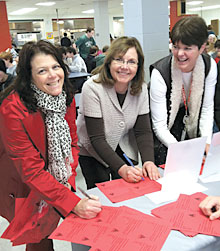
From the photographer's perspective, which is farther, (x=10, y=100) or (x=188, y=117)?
(x=188, y=117)

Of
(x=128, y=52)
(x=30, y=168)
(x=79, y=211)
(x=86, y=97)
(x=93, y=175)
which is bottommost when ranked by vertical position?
(x=93, y=175)

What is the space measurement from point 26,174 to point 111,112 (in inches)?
25.5

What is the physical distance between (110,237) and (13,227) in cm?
53

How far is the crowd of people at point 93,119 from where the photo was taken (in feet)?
4.23

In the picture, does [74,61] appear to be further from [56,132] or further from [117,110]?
[56,132]

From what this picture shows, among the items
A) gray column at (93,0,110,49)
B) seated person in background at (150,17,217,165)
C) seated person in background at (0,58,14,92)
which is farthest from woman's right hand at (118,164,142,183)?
gray column at (93,0,110,49)

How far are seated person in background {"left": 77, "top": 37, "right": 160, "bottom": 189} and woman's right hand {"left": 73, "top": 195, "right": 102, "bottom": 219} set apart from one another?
362 millimetres

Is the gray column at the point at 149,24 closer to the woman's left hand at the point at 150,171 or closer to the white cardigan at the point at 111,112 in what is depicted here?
the white cardigan at the point at 111,112

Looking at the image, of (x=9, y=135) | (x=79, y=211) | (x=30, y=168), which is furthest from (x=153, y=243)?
(x=9, y=135)

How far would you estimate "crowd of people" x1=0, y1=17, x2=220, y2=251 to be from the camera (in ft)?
4.23

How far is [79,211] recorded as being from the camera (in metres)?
1.22

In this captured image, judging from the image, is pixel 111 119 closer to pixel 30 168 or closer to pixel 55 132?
pixel 55 132

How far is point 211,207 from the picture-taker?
3.88 feet

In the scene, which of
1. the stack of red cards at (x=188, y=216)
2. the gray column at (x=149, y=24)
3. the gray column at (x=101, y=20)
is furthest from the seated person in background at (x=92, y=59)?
the stack of red cards at (x=188, y=216)
